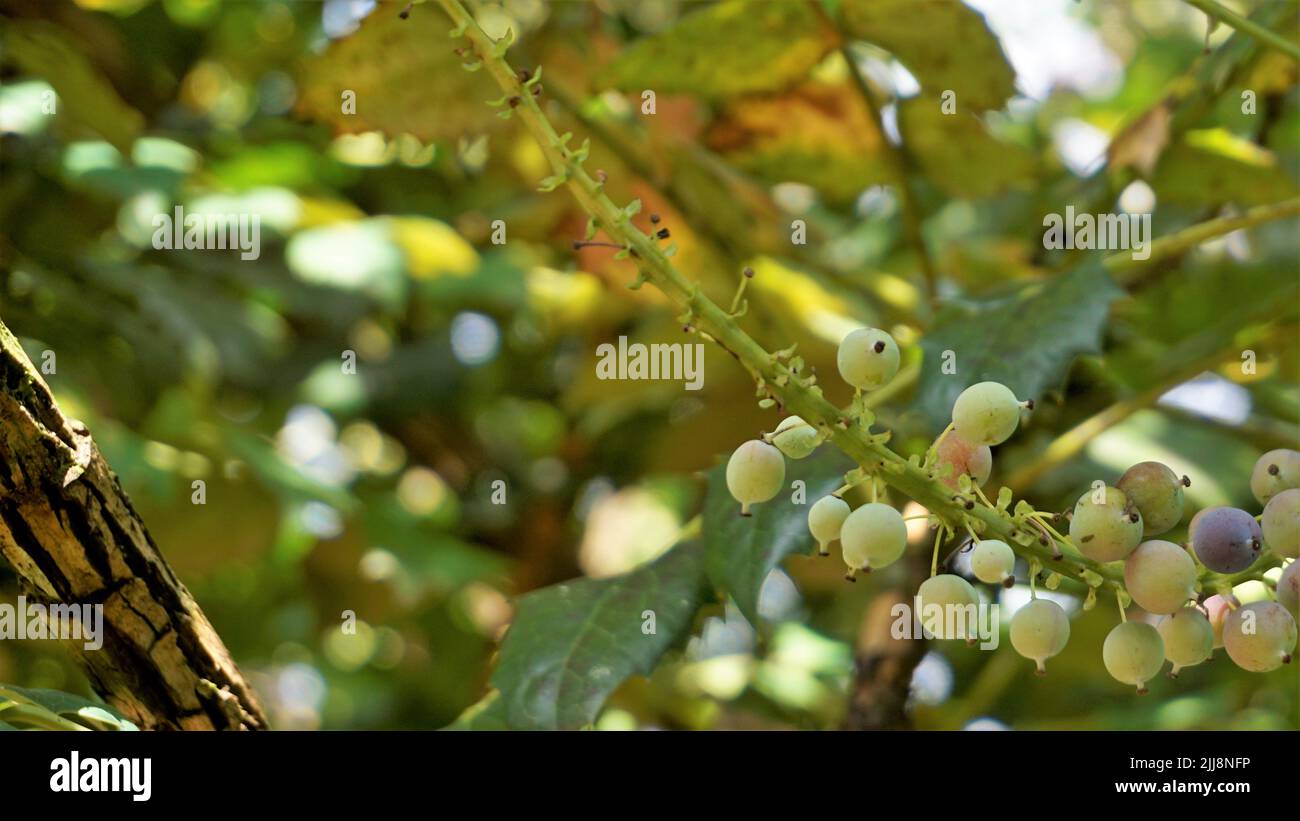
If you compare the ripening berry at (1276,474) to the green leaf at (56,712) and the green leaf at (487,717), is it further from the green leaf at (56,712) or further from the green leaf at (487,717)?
the green leaf at (56,712)

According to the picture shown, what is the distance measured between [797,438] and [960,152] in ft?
2.31

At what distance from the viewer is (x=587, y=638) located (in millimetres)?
773

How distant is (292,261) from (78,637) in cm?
67

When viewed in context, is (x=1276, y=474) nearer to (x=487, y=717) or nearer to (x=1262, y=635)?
(x=1262, y=635)

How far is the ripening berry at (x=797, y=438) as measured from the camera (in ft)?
1.81

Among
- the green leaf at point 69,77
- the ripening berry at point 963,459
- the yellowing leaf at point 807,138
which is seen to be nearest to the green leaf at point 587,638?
the ripening berry at point 963,459

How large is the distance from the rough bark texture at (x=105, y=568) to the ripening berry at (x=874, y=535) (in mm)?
335

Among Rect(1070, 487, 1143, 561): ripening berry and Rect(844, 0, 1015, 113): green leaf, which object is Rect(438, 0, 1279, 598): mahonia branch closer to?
Rect(1070, 487, 1143, 561): ripening berry

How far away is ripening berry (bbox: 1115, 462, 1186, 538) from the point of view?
545 mm

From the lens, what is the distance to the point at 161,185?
1101 mm

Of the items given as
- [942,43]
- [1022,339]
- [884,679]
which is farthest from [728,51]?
[884,679]

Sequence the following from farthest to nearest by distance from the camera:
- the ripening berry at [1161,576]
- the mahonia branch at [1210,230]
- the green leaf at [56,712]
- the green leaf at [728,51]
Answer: the green leaf at [728,51]
the mahonia branch at [1210,230]
the green leaf at [56,712]
the ripening berry at [1161,576]
